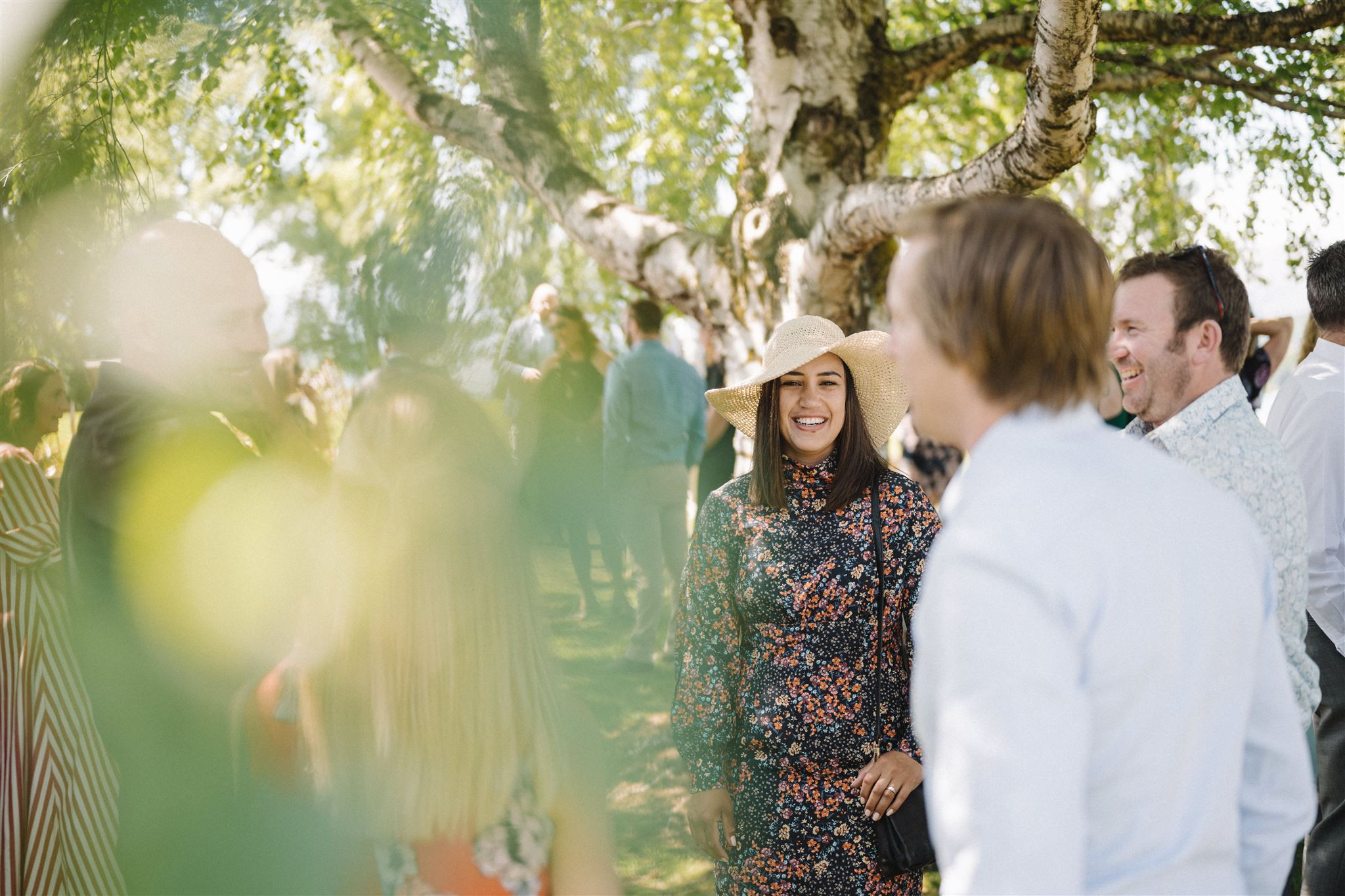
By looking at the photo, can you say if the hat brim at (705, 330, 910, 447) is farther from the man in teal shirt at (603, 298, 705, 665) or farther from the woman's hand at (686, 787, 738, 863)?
the woman's hand at (686, 787, 738, 863)

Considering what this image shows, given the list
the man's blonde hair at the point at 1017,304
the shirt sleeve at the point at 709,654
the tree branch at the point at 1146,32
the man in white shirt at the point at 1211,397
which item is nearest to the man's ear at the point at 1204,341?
the man in white shirt at the point at 1211,397

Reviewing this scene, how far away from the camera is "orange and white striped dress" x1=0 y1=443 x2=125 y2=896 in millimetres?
1809

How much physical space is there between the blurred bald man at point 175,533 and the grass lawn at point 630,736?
414 mm

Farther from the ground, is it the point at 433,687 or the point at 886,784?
the point at 433,687

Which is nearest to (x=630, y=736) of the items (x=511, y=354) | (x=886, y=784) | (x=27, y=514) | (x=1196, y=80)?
(x=886, y=784)

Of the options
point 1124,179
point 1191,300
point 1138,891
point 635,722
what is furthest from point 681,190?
point 1124,179

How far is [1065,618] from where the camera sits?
96 centimetres

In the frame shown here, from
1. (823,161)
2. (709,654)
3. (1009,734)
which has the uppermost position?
(823,161)

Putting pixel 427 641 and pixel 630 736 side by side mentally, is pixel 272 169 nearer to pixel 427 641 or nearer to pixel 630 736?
pixel 427 641

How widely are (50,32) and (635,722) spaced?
1.71m

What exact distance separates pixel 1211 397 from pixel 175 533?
84.4 inches

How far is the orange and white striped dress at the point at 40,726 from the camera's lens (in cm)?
181

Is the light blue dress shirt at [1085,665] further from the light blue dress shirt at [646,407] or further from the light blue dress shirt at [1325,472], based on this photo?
the light blue dress shirt at [1325,472]

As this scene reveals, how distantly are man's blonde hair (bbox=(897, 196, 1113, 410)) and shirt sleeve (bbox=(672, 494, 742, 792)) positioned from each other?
1.35m
